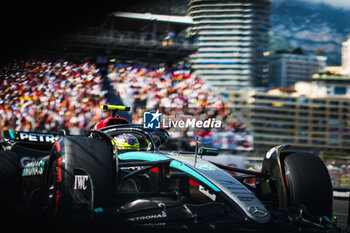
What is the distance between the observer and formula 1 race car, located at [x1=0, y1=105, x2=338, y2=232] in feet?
11.9

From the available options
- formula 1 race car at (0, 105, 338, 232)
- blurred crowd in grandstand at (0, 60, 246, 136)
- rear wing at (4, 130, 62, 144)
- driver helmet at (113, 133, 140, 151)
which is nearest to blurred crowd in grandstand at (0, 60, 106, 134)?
blurred crowd in grandstand at (0, 60, 246, 136)

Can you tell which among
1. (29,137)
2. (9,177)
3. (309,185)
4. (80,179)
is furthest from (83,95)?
(309,185)

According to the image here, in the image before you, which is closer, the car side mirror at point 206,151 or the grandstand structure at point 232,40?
the car side mirror at point 206,151

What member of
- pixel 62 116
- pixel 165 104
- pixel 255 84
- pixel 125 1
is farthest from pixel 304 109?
pixel 125 1

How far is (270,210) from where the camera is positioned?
3.93 metres

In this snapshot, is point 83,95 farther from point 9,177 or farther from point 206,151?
point 206,151

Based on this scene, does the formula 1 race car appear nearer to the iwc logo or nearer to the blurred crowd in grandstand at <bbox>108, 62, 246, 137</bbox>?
the iwc logo

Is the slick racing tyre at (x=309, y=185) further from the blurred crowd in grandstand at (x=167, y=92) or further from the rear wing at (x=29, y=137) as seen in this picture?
the blurred crowd in grandstand at (x=167, y=92)

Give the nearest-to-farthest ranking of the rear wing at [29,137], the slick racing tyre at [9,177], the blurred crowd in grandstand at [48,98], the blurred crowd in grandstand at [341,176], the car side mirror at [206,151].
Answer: the car side mirror at [206,151], the slick racing tyre at [9,177], the rear wing at [29,137], the blurred crowd in grandstand at [341,176], the blurred crowd in grandstand at [48,98]

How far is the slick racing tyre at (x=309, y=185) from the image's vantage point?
4.21m

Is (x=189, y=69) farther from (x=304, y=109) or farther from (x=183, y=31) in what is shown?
(x=304, y=109)

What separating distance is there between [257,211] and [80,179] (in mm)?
1443

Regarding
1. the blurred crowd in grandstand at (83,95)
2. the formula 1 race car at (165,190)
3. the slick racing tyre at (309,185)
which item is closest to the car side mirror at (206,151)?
the formula 1 race car at (165,190)

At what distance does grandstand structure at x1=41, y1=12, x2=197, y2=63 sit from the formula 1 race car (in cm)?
999
